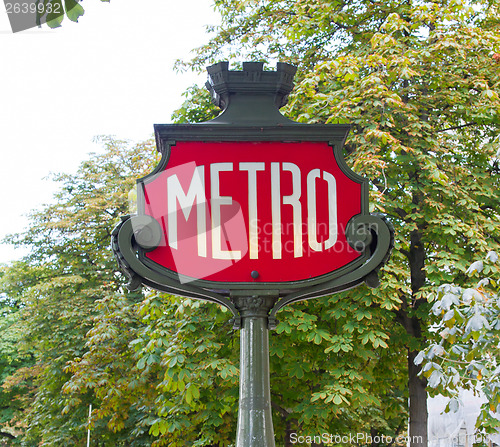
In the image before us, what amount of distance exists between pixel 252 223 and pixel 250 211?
8 cm

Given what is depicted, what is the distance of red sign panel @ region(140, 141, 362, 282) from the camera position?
3.89m

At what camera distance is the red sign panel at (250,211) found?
389cm

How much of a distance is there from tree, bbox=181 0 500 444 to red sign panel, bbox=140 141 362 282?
5.98 meters

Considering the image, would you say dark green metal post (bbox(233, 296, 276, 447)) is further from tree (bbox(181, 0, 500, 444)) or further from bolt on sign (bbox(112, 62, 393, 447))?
tree (bbox(181, 0, 500, 444))

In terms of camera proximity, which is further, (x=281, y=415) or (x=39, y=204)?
(x=39, y=204)

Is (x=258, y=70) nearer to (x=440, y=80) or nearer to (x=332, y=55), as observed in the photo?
(x=440, y=80)

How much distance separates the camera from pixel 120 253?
3779mm

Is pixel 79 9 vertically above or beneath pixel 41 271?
beneath

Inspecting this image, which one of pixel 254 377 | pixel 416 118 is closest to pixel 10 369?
pixel 416 118

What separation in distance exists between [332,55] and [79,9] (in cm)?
1167

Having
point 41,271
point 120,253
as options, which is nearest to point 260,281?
point 120,253

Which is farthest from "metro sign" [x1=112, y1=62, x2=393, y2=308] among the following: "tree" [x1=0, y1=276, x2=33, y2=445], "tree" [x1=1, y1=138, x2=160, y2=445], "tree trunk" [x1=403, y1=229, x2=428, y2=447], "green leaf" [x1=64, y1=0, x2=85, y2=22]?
"tree" [x1=0, y1=276, x2=33, y2=445]

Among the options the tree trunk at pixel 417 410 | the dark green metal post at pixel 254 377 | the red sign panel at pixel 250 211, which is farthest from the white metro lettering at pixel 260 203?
the tree trunk at pixel 417 410

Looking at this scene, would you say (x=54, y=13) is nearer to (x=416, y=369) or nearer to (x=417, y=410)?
(x=416, y=369)
